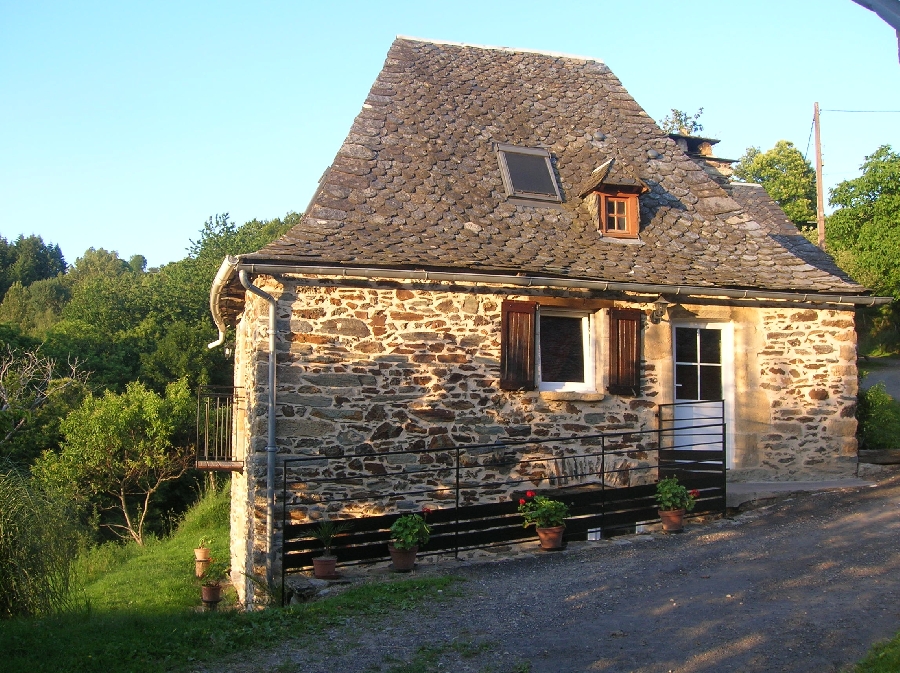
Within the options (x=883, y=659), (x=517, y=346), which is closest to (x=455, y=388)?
(x=517, y=346)

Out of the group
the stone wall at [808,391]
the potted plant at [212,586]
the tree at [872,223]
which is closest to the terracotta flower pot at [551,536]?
the stone wall at [808,391]

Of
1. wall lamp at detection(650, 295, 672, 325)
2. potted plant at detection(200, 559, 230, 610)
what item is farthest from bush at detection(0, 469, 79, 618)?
wall lamp at detection(650, 295, 672, 325)

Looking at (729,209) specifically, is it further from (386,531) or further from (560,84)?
(386,531)

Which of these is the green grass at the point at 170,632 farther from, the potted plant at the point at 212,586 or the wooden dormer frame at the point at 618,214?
the wooden dormer frame at the point at 618,214

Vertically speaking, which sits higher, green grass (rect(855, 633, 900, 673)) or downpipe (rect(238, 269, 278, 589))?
downpipe (rect(238, 269, 278, 589))

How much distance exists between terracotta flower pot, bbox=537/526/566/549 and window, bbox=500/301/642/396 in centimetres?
193

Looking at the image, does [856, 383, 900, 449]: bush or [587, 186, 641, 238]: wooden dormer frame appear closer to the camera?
[587, 186, 641, 238]: wooden dormer frame

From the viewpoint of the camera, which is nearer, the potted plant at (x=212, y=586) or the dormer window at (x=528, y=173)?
the potted plant at (x=212, y=586)

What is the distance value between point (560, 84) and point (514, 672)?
10761mm

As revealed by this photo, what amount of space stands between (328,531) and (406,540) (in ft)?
2.64

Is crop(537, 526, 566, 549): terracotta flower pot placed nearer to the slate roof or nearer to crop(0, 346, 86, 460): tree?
the slate roof

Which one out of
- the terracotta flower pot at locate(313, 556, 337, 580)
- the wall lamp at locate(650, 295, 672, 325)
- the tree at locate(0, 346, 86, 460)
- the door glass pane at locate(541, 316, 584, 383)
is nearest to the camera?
the terracotta flower pot at locate(313, 556, 337, 580)

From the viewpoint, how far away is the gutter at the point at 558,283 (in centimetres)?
955

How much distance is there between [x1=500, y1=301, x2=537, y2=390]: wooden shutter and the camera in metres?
10.3
